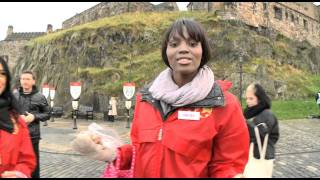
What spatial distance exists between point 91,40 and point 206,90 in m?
31.2

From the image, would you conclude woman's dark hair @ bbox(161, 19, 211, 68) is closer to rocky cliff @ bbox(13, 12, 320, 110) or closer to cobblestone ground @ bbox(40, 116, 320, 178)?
cobblestone ground @ bbox(40, 116, 320, 178)

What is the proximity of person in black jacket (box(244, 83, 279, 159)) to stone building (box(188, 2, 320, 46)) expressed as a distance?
29.7 m

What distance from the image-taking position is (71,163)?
31.2ft

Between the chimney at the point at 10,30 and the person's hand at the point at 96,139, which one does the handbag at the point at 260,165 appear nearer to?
the person's hand at the point at 96,139

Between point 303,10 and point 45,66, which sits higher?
point 303,10

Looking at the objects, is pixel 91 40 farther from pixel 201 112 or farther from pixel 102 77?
pixel 201 112

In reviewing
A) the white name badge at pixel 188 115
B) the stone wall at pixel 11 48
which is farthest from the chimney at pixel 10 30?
the white name badge at pixel 188 115

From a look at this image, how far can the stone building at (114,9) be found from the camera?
42000mm

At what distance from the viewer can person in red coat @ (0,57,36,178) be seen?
2973mm

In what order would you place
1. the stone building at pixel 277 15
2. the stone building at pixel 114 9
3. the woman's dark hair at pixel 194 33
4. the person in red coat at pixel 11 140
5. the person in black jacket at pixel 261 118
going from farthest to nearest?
the stone building at pixel 114 9 < the stone building at pixel 277 15 < the person in black jacket at pixel 261 118 < the person in red coat at pixel 11 140 < the woman's dark hair at pixel 194 33

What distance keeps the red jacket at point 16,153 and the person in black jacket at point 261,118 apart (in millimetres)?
3113

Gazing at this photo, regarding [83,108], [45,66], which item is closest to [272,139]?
[83,108]

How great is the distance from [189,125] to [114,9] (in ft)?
140

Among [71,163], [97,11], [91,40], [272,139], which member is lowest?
[71,163]
